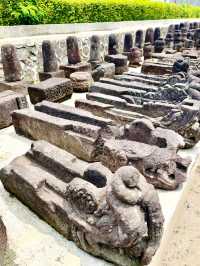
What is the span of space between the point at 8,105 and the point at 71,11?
26.7 feet

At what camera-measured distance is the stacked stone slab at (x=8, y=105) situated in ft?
17.8

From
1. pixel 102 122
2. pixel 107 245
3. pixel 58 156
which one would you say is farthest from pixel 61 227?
pixel 102 122

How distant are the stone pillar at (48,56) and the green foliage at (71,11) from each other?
9.38 feet

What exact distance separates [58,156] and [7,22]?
24.1 feet

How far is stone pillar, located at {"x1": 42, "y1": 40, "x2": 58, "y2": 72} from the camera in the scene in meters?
7.40

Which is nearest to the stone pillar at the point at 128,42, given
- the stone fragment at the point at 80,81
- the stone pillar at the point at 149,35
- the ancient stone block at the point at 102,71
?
the stone pillar at the point at 149,35

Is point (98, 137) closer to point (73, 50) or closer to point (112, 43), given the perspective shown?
point (73, 50)

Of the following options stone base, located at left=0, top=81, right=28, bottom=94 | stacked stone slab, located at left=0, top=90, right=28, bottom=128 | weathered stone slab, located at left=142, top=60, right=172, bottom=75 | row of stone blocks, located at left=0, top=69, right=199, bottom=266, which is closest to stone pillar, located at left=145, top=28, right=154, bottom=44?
weathered stone slab, located at left=142, top=60, right=172, bottom=75

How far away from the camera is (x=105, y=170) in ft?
10.3

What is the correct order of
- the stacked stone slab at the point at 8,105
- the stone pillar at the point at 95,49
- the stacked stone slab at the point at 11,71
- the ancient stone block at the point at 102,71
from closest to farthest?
the stacked stone slab at the point at 8,105 → the stacked stone slab at the point at 11,71 → the ancient stone block at the point at 102,71 → the stone pillar at the point at 95,49

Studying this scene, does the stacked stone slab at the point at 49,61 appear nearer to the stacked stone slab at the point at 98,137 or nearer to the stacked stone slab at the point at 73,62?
the stacked stone slab at the point at 73,62

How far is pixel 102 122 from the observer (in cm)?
458

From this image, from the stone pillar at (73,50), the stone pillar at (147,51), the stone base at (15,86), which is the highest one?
the stone pillar at (73,50)

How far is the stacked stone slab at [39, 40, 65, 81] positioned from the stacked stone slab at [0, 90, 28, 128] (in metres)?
1.94
